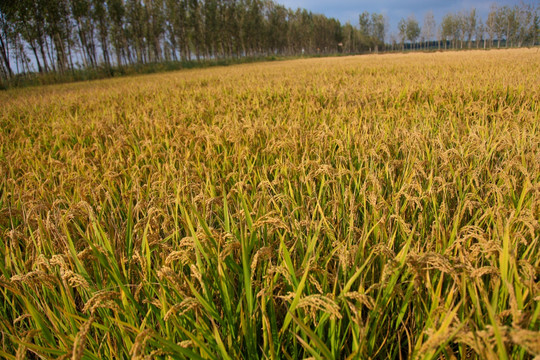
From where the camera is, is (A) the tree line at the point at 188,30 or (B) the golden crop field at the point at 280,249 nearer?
(B) the golden crop field at the point at 280,249

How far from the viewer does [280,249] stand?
3.40ft

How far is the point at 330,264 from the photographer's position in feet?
3.76

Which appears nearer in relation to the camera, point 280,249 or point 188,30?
point 280,249

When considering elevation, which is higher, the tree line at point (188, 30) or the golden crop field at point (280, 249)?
the tree line at point (188, 30)

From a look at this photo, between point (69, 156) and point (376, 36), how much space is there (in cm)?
11036

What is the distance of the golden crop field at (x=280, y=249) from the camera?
78 centimetres

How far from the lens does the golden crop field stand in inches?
30.6

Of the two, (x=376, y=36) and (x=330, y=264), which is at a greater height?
(x=376, y=36)

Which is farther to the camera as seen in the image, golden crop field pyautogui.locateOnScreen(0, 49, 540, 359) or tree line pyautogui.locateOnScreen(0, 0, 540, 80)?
tree line pyautogui.locateOnScreen(0, 0, 540, 80)

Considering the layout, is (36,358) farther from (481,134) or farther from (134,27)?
(134,27)

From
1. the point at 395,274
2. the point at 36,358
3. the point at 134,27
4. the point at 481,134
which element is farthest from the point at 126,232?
the point at 134,27

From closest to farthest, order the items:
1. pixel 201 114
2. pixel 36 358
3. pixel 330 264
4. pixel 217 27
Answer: pixel 36 358
pixel 330 264
pixel 201 114
pixel 217 27

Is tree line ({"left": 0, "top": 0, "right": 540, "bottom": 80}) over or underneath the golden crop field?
over

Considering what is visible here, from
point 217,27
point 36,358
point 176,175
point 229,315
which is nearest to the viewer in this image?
point 229,315
